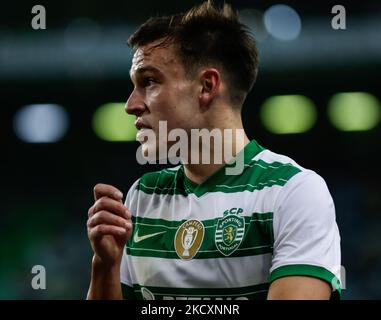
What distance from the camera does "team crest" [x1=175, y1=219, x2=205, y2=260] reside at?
1.94m

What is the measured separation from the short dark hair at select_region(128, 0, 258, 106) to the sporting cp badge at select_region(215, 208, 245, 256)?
1.32 feet

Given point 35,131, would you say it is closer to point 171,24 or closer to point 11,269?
point 11,269

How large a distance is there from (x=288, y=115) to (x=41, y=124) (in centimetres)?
211

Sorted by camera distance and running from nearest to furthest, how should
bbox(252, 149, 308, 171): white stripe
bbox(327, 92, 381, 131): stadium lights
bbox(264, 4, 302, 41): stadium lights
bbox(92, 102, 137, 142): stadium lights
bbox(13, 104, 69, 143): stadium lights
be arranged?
bbox(252, 149, 308, 171): white stripe, bbox(264, 4, 302, 41): stadium lights, bbox(327, 92, 381, 131): stadium lights, bbox(13, 104, 69, 143): stadium lights, bbox(92, 102, 137, 142): stadium lights

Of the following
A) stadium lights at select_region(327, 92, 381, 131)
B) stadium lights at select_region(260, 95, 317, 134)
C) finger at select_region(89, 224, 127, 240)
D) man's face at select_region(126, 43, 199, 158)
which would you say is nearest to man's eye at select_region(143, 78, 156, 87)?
man's face at select_region(126, 43, 199, 158)

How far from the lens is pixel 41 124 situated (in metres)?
5.94

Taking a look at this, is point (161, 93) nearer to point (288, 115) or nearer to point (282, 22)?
point (282, 22)

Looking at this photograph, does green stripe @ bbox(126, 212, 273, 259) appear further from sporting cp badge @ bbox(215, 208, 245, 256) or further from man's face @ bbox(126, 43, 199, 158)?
man's face @ bbox(126, 43, 199, 158)

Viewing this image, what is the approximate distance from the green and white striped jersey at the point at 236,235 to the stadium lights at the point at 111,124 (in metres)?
3.95

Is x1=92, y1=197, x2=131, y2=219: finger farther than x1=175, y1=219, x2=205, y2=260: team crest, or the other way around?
x1=175, y1=219, x2=205, y2=260: team crest

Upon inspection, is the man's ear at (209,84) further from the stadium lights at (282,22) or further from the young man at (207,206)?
the stadium lights at (282,22)

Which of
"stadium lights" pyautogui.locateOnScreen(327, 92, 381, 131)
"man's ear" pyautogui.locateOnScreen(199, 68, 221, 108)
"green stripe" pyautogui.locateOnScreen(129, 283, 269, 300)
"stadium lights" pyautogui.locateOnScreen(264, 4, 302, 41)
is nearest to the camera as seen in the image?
"green stripe" pyautogui.locateOnScreen(129, 283, 269, 300)

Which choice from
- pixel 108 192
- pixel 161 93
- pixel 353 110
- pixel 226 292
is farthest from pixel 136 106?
pixel 353 110

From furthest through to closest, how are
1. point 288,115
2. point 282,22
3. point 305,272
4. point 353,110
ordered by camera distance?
point 288,115
point 353,110
point 282,22
point 305,272
